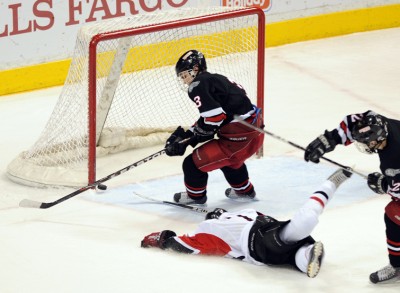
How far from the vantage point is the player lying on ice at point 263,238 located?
4941mm

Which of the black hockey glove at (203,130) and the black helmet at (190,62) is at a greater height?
the black helmet at (190,62)

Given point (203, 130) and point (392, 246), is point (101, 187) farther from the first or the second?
point (392, 246)

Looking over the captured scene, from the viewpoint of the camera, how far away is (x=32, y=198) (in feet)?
20.4

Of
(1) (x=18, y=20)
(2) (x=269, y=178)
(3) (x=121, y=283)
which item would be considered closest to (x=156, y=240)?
(3) (x=121, y=283)

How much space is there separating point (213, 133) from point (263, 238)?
92 cm

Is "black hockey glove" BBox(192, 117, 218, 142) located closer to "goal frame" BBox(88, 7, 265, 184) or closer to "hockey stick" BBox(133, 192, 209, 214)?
"hockey stick" BBox(133, 192, 209, 214)

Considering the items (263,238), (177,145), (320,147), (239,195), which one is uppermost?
(320,147)

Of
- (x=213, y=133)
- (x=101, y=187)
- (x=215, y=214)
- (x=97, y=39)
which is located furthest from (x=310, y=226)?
(x=97, y=39)

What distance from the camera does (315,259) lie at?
4945 millimetres

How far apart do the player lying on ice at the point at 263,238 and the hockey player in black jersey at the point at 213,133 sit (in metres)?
0.52

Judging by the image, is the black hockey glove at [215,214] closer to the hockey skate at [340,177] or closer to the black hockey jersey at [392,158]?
the hockey skate at [340,177]

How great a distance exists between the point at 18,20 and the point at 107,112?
1596 millimetres

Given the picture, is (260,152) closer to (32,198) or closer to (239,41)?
(239,41)

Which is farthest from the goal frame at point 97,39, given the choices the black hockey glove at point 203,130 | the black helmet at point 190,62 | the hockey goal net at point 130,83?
the black hockey glove at point 203,130
